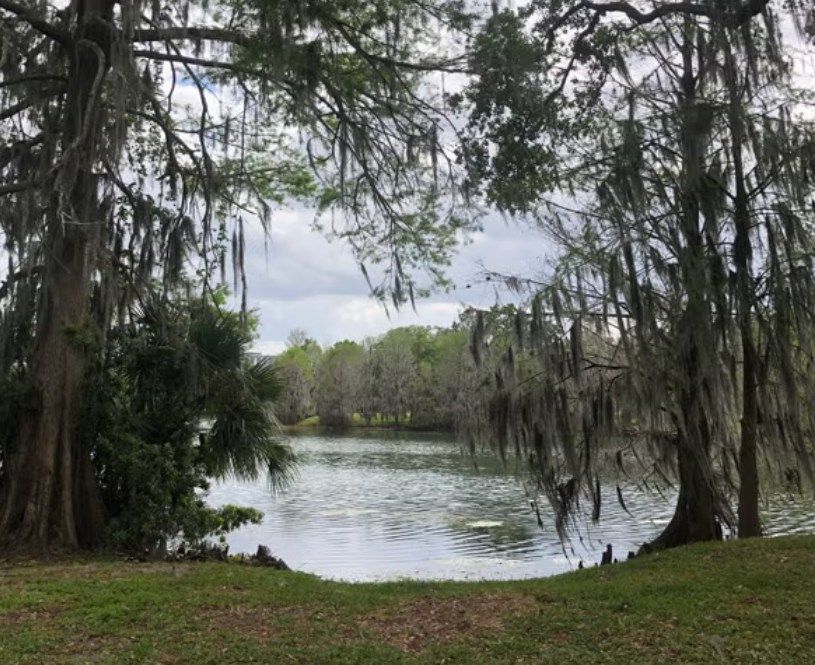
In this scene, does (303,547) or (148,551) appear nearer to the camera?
(148,551)

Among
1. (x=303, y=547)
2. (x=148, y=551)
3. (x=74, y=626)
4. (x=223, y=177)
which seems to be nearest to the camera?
(x=74, y=626)

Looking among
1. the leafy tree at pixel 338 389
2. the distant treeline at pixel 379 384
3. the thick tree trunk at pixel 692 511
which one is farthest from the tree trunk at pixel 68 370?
the leafy tree at pixel 338 389

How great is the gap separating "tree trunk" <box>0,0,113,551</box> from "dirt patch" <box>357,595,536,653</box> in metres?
4.06

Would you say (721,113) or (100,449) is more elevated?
(721,113)

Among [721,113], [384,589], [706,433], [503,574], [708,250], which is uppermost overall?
[721,113]

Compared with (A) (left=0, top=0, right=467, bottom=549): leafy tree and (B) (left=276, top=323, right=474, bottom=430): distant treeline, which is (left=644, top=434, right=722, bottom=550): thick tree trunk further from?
(B) (left=276, top=323, right=474, bottom=430): distant treeline

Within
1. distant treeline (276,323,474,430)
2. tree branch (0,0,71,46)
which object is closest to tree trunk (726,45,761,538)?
tree branch (0,0,71,46)

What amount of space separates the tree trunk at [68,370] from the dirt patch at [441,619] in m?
4.06

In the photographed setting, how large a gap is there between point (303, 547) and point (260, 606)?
8.05 metres

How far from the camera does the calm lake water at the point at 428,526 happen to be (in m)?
11.9

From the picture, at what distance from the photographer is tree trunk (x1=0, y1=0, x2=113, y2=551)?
775 centimetres

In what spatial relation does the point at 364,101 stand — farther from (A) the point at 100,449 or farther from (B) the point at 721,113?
(A) the point at 100,449

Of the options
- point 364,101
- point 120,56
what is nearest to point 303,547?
point 364,101

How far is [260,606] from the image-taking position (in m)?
5.38
